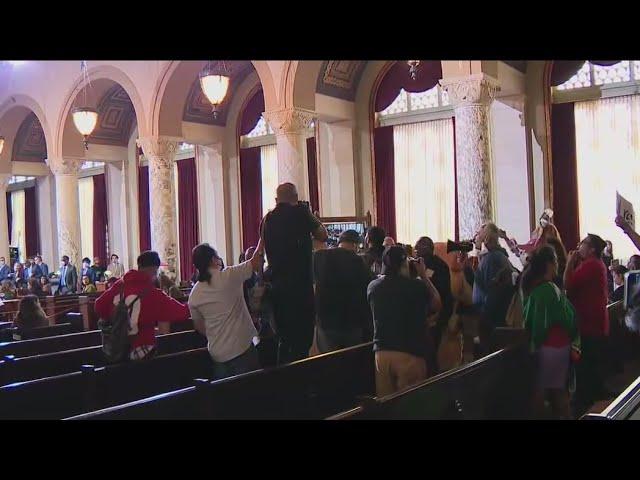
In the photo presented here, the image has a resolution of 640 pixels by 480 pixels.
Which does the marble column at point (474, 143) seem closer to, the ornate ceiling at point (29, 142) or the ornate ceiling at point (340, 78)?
the ornate ceiling at point (340, 78)

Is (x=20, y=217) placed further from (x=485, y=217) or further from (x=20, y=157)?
(x=485, y=217)

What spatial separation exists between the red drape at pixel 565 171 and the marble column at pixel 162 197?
272 inches

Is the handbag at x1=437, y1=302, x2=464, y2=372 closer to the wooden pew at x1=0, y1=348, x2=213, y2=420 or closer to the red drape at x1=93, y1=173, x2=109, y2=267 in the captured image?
the wooden pew at x1=0, y1=348, x2=213, y2=420

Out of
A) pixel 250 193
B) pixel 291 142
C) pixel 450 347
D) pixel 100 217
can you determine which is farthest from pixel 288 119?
pixel 100 217

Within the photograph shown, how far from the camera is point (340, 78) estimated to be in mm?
13547

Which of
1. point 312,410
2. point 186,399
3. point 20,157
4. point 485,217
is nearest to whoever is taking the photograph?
point 186,399

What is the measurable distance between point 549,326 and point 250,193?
12091 millimetres

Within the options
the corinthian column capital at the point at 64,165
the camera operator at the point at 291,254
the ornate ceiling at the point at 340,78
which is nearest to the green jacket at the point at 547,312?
the camera operator at the point at 291,254

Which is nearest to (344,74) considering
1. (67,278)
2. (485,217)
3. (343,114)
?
(343,114)

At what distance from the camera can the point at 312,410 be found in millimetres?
4734

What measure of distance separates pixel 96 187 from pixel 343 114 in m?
8.68

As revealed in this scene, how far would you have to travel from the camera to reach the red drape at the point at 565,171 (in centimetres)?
1205
